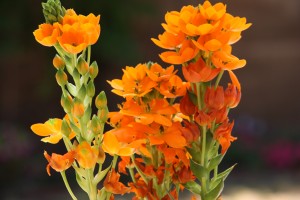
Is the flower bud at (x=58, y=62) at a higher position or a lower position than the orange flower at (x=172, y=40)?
lower

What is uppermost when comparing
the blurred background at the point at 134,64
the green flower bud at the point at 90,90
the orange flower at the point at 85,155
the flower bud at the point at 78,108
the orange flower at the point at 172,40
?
the orange flower at the point at 172,40

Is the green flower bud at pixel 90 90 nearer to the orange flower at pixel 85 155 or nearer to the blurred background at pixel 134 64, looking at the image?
the orange flower at pixel 85 155

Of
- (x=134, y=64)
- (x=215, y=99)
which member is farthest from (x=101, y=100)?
(x=134, y=64)

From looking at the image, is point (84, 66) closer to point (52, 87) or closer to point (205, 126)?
point (205, 126)

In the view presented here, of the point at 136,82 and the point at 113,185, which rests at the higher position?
the point at 136,82

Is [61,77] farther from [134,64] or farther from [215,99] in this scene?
[134,64]

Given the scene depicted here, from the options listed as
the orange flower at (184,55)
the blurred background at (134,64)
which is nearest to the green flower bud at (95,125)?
the orange flower at (184,55)

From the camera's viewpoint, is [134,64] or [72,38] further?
[134,64]

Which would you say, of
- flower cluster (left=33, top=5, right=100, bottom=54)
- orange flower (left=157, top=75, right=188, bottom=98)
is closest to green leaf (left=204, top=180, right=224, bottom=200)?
orange flower (left=157, top=75, right=188, bottom=98)
